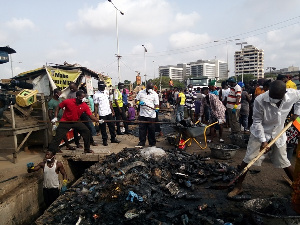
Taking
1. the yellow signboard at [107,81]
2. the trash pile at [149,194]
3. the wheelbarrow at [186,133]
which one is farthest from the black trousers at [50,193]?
the yellow signboard at [107,81]

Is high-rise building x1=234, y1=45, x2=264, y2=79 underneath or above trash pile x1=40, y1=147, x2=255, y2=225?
above

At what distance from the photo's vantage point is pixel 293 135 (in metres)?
5.03

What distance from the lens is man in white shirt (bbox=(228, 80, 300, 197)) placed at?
12.2 feet

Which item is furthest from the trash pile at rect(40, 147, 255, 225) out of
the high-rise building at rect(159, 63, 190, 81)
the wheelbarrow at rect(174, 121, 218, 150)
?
the high-rise building at rect(159, 63, 190, 81)

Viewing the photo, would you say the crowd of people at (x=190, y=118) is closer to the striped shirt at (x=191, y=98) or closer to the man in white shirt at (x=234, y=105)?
the man in white shirt at (x=234, y=105)

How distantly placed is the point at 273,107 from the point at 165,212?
8.03ft

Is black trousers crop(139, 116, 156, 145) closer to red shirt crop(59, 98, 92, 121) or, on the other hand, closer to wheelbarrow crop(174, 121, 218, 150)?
wheelbarrow crop(174, 121, 218, 150)

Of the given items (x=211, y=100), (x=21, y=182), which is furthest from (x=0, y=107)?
(x=211, y=100)

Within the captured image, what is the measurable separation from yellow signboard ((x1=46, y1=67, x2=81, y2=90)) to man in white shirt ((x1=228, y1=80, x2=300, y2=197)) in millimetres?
7466

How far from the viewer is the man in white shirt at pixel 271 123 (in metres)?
3.71

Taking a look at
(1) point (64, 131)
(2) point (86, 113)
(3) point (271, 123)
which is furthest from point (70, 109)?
(3) point (271, 123)

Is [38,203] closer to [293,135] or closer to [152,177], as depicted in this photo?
[152,177]

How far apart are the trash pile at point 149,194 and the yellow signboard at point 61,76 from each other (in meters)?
4.55

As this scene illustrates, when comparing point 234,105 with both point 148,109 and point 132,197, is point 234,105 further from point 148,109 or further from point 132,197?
point 132,197
